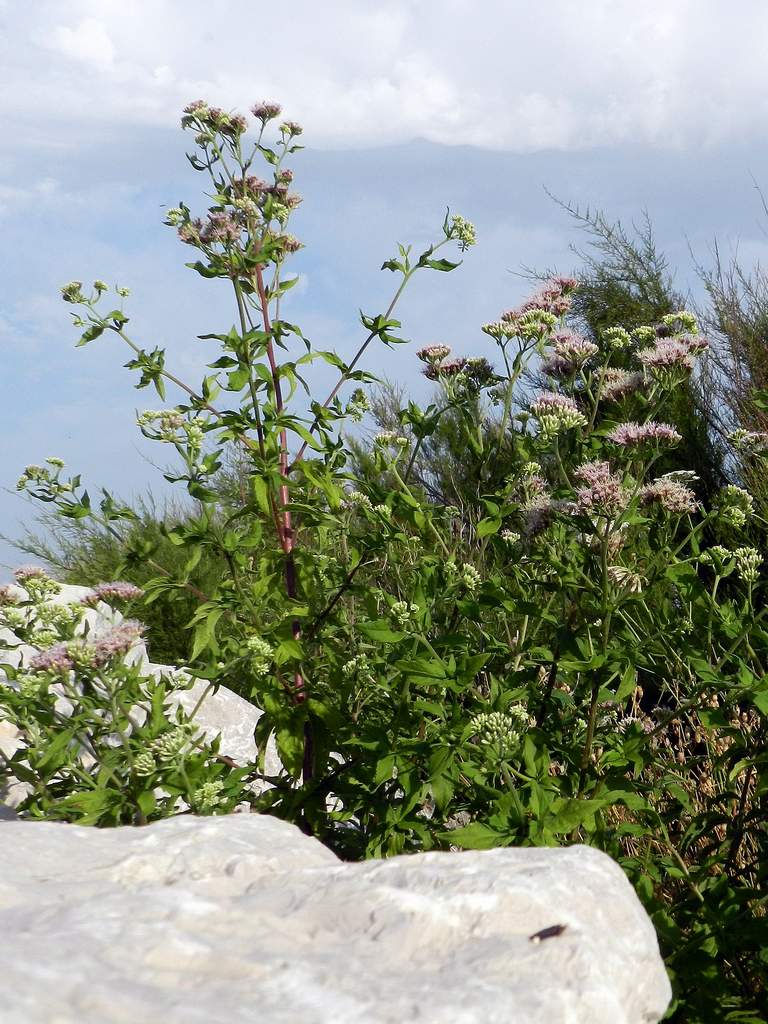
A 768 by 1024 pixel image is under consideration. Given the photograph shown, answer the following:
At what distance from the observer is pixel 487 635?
3.79 m

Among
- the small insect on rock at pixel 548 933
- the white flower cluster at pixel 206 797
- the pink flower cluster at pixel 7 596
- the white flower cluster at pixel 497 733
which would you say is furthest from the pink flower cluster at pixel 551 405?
the small insect on rock at pixel 548 933

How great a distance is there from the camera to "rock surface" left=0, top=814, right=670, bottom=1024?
1209mm

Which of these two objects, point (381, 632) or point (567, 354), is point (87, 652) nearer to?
point (381, 632)

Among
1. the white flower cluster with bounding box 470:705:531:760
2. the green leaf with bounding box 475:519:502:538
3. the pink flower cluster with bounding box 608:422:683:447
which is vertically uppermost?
the pink flower cluster with bounding box 608:422:683:447

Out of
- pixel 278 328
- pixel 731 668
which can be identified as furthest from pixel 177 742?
pixel 731 668

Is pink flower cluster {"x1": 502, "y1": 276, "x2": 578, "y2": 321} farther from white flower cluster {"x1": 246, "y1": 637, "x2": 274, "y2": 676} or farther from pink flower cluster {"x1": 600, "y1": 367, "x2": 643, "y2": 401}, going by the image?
white flower cluster {"x1": 246, "y1": 637, "x2": 274, "y2": 676}

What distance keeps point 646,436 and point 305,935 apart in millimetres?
2384

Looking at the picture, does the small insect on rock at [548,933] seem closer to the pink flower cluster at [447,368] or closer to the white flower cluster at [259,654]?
the white flower cluster at [259,654]

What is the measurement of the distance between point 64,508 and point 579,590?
1.85m

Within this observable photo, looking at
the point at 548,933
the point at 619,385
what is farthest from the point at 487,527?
the point at 548,933

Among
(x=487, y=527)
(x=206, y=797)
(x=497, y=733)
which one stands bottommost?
(x=206, y=797)

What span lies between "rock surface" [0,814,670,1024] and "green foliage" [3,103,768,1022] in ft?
3.33

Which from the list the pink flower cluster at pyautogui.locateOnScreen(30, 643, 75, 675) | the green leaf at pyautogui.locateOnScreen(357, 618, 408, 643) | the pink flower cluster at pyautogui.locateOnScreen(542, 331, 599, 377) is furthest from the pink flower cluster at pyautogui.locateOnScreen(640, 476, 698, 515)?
the pink flower cluster at pyautogui.locateOnScreen(30, 643, 75, 675)

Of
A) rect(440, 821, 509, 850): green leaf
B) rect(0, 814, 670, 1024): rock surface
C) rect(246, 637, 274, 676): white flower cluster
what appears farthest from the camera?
rect(246, 637, 274, 676): white flower cluster
